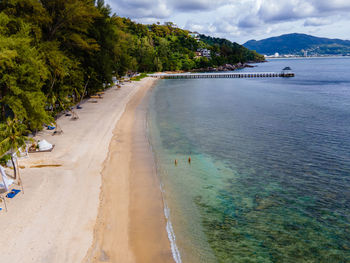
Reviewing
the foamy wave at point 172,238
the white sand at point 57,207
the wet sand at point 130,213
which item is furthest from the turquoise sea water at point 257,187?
the white sand at point 57,207

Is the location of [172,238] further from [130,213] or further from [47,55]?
[47,55]

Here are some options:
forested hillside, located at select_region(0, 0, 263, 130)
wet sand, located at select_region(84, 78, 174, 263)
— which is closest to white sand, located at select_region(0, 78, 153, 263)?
wet sand, located at select_region(84, 78, 174, 263)

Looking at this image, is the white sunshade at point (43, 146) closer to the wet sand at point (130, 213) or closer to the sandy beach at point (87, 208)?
the sandy beach at point (87, 208)

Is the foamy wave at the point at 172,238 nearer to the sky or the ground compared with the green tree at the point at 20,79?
nearer to the ground

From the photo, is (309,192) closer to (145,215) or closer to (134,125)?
(145,215)

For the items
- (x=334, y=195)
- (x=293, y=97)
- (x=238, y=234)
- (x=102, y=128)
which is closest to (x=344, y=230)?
(x=334, y=195)

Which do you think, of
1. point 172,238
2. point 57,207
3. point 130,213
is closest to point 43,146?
point 57,207

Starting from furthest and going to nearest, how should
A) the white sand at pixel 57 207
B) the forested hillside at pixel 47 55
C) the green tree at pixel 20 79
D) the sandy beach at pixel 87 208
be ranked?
the forested hillside at pixel 47 55 < the green tree at pixel 20 79 < the sandy beach at pixel 87 208 < the white sand at pixel 57 207
